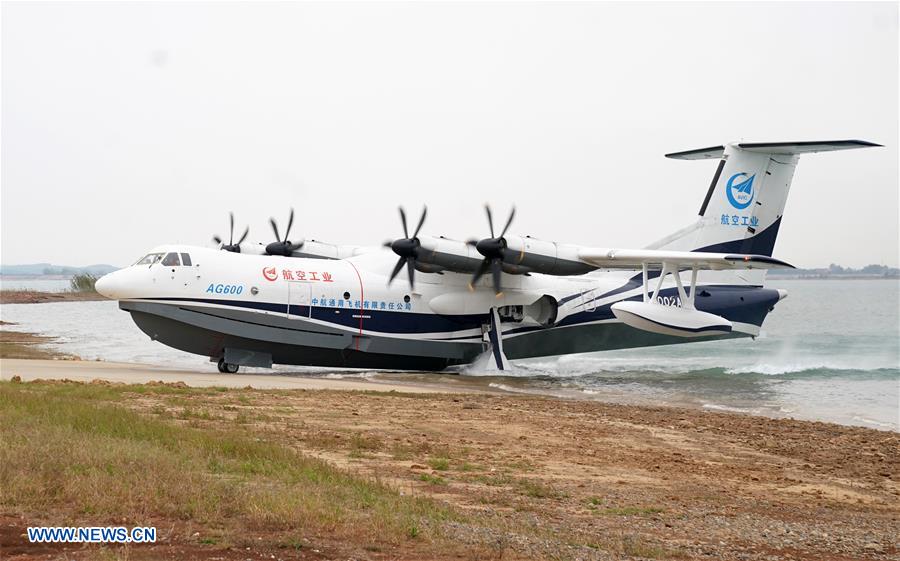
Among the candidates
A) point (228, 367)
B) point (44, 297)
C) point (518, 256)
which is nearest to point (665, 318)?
point (518, 256)

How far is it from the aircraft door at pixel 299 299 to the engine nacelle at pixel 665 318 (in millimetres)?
7604

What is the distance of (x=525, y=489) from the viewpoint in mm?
8672

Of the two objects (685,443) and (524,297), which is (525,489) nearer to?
(685,443)

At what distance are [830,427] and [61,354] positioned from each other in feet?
72.7

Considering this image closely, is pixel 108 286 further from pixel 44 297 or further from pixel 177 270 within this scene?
pixel 44 297

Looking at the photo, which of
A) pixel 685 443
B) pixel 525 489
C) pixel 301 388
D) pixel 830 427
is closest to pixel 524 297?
pixel 301 388

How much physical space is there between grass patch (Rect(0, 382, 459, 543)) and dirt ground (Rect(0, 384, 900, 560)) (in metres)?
0.38

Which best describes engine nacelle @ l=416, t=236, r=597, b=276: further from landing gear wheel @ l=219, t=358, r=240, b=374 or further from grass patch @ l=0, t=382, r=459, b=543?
grass patch @ l=0, t=382, r=459, b=543

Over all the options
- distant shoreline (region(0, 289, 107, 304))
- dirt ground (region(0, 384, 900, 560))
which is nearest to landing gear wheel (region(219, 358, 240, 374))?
dirt ground (region(0, 384, 900, 560))

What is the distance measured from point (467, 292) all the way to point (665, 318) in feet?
17.2

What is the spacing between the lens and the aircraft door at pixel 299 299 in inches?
859

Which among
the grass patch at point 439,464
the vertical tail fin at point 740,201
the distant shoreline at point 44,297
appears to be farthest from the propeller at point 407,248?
the distant shoreline at point 44,297

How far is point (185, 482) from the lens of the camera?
733cm

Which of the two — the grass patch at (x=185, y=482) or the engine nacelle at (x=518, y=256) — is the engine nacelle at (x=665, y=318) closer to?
the engine nacelle at (x=518, y=256)
